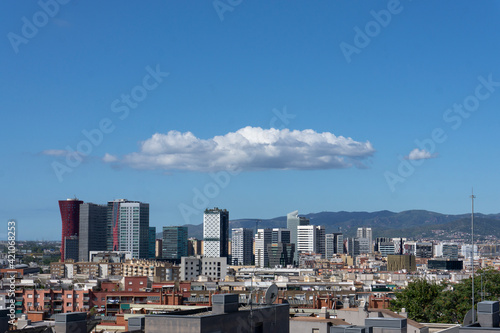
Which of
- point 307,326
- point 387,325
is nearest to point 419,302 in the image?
point 307,326

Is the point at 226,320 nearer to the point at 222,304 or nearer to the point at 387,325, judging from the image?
the point at 222,304

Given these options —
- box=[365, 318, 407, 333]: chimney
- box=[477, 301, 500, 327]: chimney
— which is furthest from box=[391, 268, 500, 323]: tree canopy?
box=[477, 301, 500, 327]: chimney

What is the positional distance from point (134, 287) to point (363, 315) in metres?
58.0

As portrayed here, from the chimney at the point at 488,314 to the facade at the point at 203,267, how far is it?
141m

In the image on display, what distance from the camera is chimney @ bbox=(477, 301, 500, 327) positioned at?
1906 cm

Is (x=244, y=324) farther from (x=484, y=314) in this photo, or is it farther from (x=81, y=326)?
(x=484, y=314)

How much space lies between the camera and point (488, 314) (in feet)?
62.7

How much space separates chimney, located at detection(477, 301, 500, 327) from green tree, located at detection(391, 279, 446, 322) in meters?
27.4

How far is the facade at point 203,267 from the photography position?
158625mm

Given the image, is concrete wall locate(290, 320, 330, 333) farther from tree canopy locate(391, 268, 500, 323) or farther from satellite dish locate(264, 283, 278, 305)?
tree canopy locate(391, 268, 500, 323)

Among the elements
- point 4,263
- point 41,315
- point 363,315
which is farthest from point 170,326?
point 4,263

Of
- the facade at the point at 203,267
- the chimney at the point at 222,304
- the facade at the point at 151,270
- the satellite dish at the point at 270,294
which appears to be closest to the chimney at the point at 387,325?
the satellite dish at the point at 270,294

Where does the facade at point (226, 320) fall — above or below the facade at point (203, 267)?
above

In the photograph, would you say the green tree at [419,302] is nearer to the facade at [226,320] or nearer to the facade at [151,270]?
the facade at [226,320]
